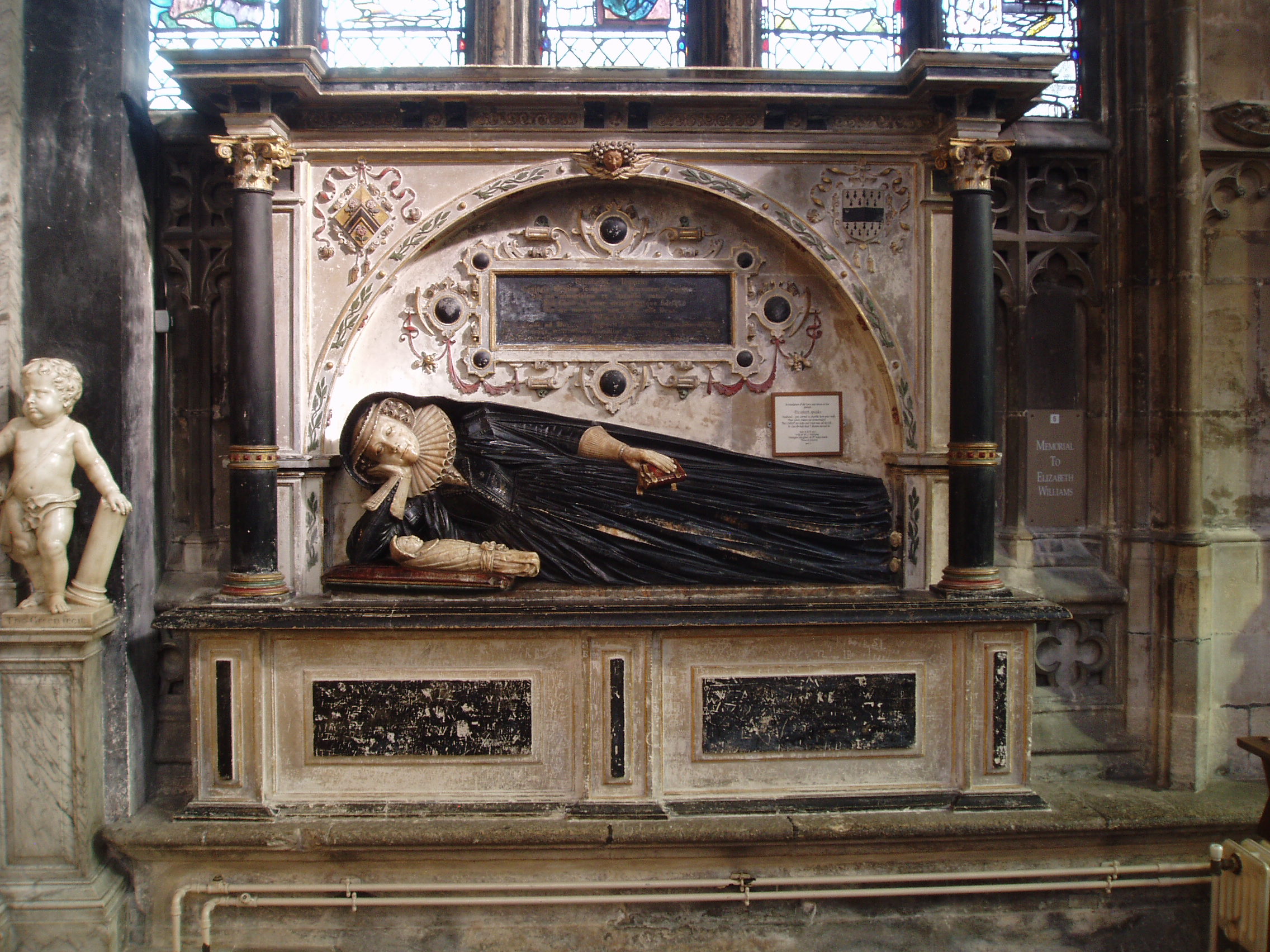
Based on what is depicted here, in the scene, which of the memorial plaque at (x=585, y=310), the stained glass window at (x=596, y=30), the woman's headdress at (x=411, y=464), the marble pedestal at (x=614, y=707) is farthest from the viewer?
the stained glass window at (x=596, y=30)

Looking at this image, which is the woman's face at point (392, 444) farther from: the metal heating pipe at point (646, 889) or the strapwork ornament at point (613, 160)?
the metal heating pipe at point (646, 889)

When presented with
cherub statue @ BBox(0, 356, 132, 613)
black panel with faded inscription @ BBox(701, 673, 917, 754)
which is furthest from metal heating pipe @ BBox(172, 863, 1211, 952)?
cherub statue @ BBox(0, 356, 132, 613)

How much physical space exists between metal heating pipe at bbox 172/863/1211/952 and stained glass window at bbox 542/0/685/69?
12.5ft

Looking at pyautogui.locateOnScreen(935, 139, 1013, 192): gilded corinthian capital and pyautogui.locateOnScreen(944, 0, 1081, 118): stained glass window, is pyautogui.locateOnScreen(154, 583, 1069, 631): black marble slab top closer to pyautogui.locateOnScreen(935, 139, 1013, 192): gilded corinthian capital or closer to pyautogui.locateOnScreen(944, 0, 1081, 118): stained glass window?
pyautogui.locateOnScreen(935, 139, 1013, 192): gilded corinthian capital

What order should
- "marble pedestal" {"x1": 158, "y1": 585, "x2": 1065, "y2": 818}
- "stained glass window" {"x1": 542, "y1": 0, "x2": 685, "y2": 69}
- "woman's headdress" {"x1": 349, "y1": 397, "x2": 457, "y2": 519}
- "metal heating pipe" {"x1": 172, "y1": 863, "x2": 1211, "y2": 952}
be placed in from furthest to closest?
"stained glass window" {"x1": 542, "y1": 0, "x2": 685, "y2": 69} < "woman's headdress" {"x1": 349, "y1": 397, "x2": 457, "y2": 519} < "marble pedestal" {"x1": 158, "y1": 585, "x2": 1065, "y2": 818} < "metal heating pipe" {"x1": 172, "y1": 863, "x2": 1211, "y2": 952}

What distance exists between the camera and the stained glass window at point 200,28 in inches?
157

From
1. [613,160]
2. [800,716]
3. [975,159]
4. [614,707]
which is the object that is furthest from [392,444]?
[975,159]

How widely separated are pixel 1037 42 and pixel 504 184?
2.82m

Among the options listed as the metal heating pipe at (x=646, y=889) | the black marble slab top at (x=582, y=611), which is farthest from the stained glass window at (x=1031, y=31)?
the metal heating pipe at (x=646, y=889)

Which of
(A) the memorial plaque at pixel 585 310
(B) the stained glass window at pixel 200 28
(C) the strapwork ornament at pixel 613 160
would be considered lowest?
(A) the memorial plaque at pixel 585 310

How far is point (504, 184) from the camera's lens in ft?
12.3

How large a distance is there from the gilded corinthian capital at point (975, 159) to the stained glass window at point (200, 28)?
10.7 ft

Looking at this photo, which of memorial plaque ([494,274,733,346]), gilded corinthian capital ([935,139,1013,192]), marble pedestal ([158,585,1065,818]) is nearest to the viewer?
marble pedestal ([158,585,1065,818])

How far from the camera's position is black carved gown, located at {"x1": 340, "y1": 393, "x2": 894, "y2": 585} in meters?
3.70
